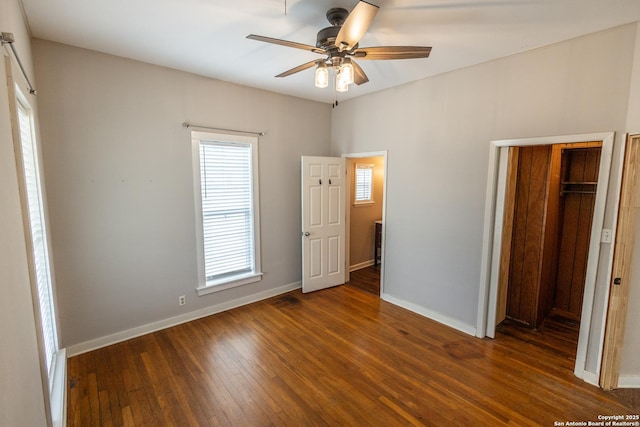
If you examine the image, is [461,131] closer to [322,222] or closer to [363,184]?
[322,222]

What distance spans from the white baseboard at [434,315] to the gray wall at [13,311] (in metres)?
3.41

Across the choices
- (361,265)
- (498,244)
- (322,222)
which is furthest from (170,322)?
(498,244)

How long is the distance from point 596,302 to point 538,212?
1.07m

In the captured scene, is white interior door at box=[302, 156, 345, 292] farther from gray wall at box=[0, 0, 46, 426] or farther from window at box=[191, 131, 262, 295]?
gray wall at box=[0, 0, 46, 426]

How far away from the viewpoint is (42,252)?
7.08 ft

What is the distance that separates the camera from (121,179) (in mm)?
2842

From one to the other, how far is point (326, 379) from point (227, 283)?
182cm

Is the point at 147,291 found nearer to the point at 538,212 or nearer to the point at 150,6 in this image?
the point at 150,6

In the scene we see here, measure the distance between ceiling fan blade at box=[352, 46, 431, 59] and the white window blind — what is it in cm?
218

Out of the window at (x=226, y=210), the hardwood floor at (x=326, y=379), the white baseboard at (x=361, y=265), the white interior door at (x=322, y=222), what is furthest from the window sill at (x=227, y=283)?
the white baseboard at (x=361, y=265)

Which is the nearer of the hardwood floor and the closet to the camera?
the hardwood floor

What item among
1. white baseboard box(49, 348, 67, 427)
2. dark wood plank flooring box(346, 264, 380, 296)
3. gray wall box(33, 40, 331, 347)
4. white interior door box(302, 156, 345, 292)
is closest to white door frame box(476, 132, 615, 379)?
dark wood plank flooring box(346, 264, 380, 296)

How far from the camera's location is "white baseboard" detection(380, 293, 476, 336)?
315 centimetres

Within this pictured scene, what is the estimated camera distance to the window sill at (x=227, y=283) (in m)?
3.47
